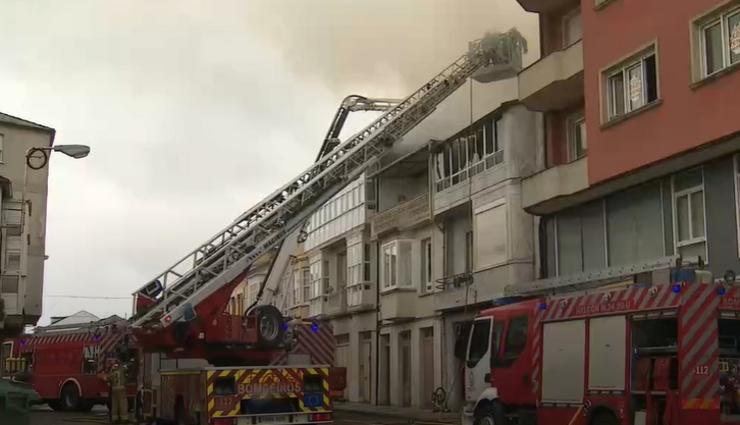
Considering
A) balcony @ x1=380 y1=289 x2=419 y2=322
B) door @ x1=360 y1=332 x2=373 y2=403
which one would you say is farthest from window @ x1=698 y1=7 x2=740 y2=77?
door @ x1=360 y1=332 x2=373 y2=403

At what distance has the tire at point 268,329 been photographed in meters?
19.4

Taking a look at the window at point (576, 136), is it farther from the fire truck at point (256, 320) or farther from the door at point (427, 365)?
the door at point (427, 365)

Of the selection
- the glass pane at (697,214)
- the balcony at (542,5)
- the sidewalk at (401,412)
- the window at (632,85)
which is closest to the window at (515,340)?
the glass pane at (697,214)

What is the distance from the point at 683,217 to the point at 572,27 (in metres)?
7.10

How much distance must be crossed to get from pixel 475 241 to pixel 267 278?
6.09 m

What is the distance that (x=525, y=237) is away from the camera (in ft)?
79.6

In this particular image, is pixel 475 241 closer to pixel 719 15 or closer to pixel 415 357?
pixel 415 357

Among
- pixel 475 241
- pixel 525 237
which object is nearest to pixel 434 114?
pixel 475 241

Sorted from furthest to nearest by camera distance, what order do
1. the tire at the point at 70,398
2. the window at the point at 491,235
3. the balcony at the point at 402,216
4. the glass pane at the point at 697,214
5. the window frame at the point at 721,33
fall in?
the balcony at the point at 402,216 → the tire at the point at 70,398 → the window at the point at 491,235 → the glass pane at the point at 697,214 → the window frame at the point at 721,33

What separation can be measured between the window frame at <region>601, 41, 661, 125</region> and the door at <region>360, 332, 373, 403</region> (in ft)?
61.5

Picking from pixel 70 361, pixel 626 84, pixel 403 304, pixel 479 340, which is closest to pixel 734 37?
pixel 626 84

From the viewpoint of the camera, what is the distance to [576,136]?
23.5m

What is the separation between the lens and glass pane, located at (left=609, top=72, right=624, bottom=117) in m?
19.7

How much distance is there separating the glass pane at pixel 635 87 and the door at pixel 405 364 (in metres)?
16.1
